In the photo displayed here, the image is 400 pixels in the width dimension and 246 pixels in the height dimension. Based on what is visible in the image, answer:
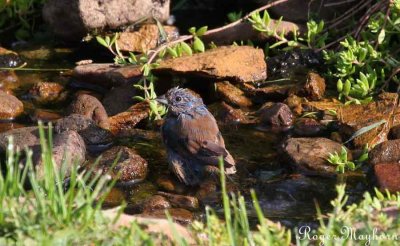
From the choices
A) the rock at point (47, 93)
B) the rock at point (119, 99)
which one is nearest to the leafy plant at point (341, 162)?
the rock at point (119, 99)

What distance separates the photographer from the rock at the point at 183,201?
6730mm

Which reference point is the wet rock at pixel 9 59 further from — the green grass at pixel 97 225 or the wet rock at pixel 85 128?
the green grass at pixel 97 225

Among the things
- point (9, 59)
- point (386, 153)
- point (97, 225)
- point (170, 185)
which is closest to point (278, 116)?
point (386, 153)

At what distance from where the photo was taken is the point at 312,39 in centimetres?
901

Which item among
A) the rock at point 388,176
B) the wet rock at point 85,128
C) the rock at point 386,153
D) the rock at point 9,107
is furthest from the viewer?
the rock at point 9,107

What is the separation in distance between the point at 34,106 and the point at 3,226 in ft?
15.3

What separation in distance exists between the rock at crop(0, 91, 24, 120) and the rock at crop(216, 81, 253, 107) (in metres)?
1.97

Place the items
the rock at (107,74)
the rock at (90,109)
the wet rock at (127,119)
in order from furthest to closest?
the rock at (107,74), the wet rock at (127,119), the rock at (90,109)

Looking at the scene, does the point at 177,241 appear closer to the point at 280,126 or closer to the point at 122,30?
the point at 280,126

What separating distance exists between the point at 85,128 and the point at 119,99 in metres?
0.96

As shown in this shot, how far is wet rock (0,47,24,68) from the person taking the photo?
962cm

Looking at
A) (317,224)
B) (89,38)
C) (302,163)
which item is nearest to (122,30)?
(89,38)

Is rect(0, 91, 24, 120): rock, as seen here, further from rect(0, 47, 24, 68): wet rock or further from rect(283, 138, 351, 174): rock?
rect(283, 138, 351, 174): rock

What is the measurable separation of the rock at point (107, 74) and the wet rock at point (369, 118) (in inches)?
86.3
